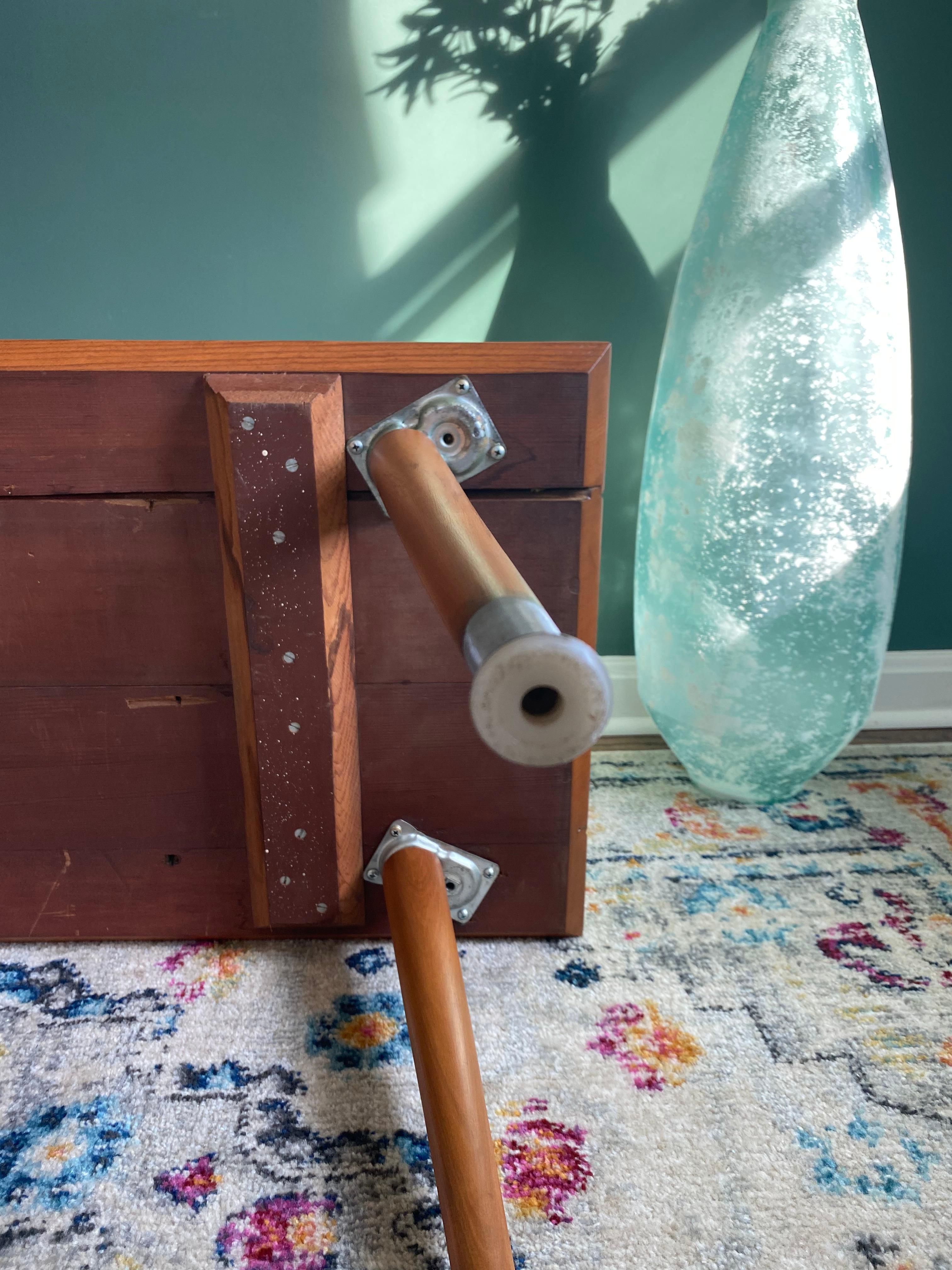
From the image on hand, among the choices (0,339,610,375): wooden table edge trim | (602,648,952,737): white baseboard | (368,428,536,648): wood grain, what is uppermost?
(0,339,610,375): wooden table edge trim

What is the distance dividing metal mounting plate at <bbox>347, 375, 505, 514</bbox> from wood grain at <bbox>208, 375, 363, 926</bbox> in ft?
0.08

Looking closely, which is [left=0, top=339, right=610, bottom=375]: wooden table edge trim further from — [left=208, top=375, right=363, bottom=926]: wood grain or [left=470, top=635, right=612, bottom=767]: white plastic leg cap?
[left=470, top=635, right=612, bottom=767]: white plastic leg cap

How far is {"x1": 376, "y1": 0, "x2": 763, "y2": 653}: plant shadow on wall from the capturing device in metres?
0.97

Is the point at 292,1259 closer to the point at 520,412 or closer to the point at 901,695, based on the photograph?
the point at 520,412

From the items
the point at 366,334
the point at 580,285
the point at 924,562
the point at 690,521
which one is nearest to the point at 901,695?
the point at 924,562

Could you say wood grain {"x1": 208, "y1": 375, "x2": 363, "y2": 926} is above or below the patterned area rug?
above

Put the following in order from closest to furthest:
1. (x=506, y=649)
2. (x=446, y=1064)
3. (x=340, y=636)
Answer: (x=506, y=649), (x=446, y=1064), (x=340, y=636)

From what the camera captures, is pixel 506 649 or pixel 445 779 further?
pixel 445 779

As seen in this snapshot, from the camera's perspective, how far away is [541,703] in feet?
0.90

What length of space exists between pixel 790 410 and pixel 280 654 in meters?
0.51

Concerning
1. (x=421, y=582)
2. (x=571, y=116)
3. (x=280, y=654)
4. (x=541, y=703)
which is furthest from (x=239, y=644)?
(x=571, y=116)

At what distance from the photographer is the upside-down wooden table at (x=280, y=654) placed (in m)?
0.56

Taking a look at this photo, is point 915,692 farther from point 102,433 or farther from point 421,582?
point 102,433

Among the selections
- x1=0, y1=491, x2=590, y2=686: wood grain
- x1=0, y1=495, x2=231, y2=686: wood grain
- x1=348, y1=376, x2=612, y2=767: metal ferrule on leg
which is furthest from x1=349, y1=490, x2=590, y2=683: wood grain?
x1=348, y1=376, x2=612, y2=767: metal ferrule on leg
